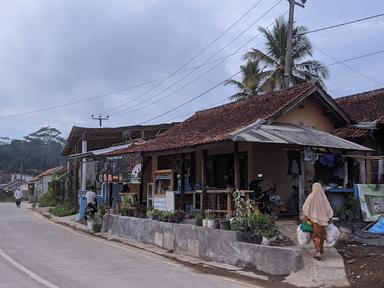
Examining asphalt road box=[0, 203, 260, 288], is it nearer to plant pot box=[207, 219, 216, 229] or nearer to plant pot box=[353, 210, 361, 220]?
plant pot box=[207, 219, 216, 229]

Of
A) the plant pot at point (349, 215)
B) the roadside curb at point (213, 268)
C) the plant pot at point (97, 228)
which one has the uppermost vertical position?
the plant pot at point (349, 215)

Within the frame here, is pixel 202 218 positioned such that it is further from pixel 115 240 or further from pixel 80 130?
pixel 80 130

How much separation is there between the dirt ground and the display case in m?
7.73

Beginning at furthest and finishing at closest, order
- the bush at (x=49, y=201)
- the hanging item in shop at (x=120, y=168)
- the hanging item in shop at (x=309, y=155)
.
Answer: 1. the bush at (x=49, y=201)
2. the hanging item in shop at (x=120, y=168)
3. the hanging item in shop at (x=309, y=155)

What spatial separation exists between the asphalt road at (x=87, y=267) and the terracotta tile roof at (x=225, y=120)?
149 inches

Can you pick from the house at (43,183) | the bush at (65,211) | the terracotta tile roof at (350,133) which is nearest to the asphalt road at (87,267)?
the terracotta tile roof at (350,133)

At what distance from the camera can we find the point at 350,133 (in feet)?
61.9

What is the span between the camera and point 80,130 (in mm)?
29656

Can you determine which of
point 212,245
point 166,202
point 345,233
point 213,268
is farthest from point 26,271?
point 166,202

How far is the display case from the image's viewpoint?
18.5 metres

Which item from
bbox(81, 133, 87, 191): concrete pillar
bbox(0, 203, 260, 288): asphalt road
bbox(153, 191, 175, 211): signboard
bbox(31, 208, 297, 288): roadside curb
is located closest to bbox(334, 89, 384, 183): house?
bbox(153, 191, 175, 211): signboard

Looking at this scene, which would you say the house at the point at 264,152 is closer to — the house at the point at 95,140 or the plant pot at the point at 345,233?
the plant pot at the point at 345,233

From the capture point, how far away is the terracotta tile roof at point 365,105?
19547 millimetres

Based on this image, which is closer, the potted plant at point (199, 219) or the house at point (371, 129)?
the potted plant at point (199, 219)
